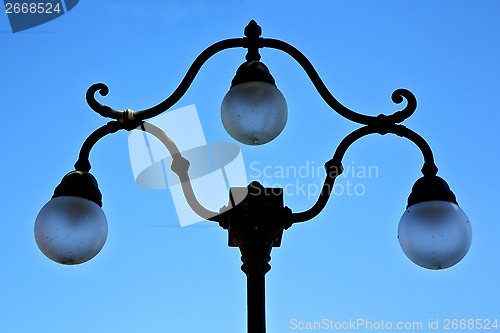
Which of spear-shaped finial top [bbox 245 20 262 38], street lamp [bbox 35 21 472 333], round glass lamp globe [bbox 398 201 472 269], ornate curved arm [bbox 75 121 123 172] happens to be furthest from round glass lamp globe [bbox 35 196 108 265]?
round glass lamp globe [bbox 398 201 472 269]

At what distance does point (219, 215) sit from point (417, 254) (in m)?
1.13

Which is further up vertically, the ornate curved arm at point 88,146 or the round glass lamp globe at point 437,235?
the ornate curved arm at point 88,146

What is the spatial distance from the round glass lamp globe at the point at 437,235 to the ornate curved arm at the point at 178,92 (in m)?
1.44

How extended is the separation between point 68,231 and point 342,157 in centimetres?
162

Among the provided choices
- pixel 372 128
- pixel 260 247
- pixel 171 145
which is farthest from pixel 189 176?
pixel 372 128

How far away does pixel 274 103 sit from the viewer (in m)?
4.36

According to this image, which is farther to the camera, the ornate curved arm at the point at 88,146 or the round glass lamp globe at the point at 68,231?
the ornate curved arm at the point at 88,146

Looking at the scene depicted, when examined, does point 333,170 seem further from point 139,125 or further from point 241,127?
point 139,125

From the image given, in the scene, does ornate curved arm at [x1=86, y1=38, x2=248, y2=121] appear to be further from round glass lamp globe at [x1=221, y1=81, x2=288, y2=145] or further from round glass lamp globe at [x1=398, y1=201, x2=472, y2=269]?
round glass lamp globe at [x1=398, y1=201, x2=472, y2=269]

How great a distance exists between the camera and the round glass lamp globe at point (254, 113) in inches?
170

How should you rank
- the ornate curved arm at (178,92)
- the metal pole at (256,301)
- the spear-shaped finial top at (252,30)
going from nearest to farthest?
the metal pole at (256,301), the ornate curved arm at (178,92), the spear-shaped finial top at (252,30)

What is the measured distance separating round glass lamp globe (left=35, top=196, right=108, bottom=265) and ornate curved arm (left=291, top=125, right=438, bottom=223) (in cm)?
112

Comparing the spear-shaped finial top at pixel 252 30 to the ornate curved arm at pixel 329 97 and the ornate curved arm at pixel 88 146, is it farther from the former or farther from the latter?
the ornate curved arm at pixel 88 146

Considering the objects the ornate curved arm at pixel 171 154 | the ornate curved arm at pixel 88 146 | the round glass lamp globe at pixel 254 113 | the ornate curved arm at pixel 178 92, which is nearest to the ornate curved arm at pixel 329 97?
the ornate curved arm at pixel 178 92
